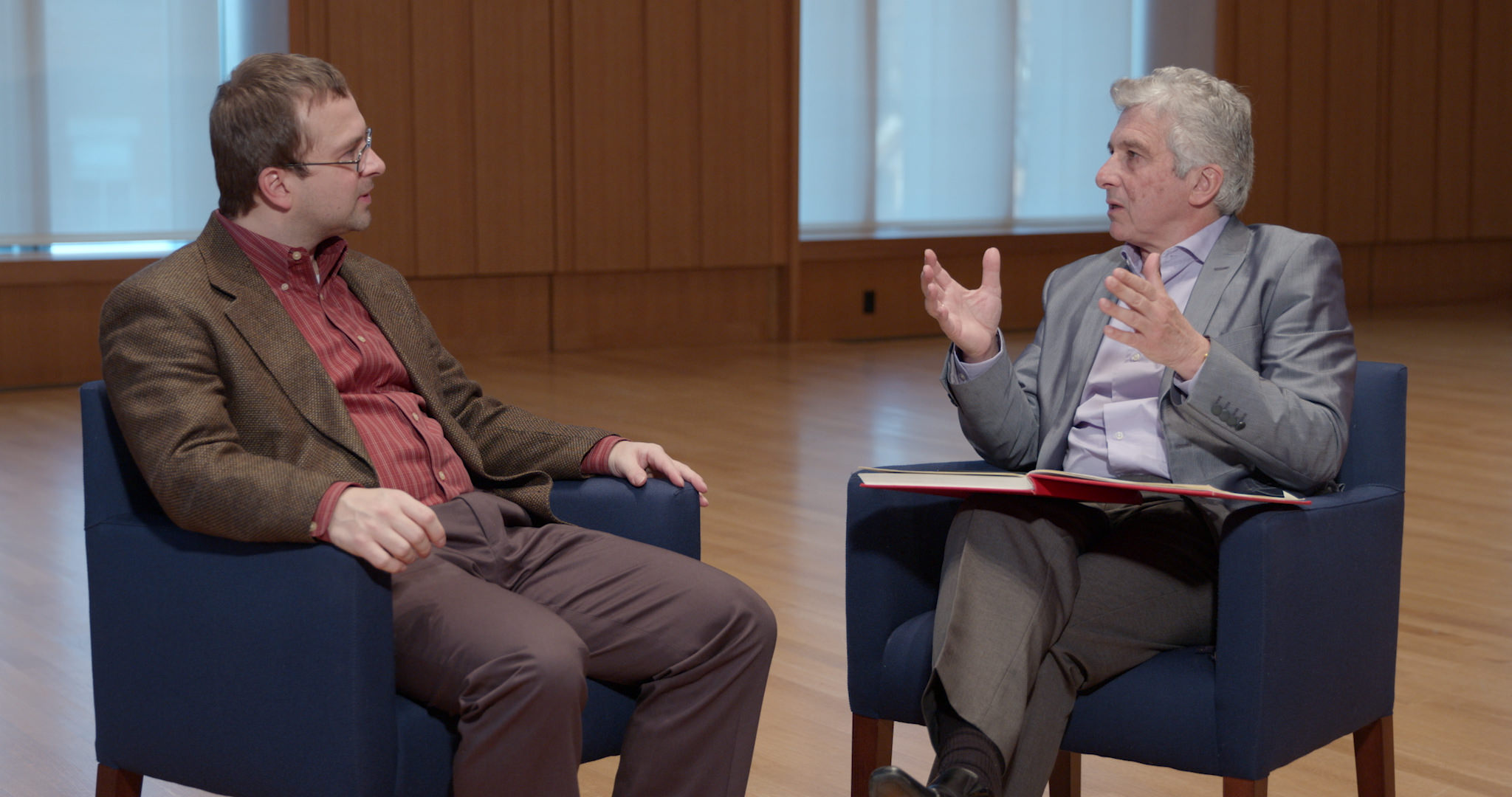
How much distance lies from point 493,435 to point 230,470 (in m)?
0.57

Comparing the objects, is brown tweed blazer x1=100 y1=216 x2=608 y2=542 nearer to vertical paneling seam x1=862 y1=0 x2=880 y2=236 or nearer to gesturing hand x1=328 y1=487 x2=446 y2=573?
Result: gesturing hand x1=328 y1=487 x2=446 y2=573

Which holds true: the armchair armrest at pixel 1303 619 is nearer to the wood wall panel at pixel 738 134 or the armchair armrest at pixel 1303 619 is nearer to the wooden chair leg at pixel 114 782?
the wooden chair leg at pixel 114 782

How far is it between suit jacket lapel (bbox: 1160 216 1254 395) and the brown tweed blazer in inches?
37.1

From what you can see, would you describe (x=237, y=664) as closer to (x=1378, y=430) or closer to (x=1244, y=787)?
(x=1244, y=787)

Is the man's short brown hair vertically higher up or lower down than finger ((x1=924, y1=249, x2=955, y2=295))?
higher up

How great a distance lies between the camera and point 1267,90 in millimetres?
10961

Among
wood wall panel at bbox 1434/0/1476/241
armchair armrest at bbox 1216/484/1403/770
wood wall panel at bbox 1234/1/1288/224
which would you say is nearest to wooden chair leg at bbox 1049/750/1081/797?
armchair armrest at bbox 1216/484/1403/770

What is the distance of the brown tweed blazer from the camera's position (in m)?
1.94

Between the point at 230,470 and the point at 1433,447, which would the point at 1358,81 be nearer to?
the point at 1433,447

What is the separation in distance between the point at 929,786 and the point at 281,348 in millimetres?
1024

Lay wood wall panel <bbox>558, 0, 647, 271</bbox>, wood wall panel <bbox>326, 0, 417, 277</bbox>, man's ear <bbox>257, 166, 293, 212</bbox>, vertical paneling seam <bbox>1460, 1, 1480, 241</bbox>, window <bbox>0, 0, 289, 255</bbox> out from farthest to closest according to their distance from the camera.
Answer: vertical paneling seam <bbox>1460, 1, 1480, 241</bbox>
wood wall panel <bbox>558, 0, 647, 271</bbox>
wood wall panel <bbox>326, 0, 417, 277</bbox>
window <bbox>0, 0, 289, 255</bbox>
man's ear <bbox>257, 166, 293, 212</bbox>

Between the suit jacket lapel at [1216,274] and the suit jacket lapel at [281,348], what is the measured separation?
1166mm

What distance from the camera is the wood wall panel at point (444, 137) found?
812 centimetres

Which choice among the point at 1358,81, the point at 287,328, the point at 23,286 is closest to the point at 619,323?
the point at 23,286
